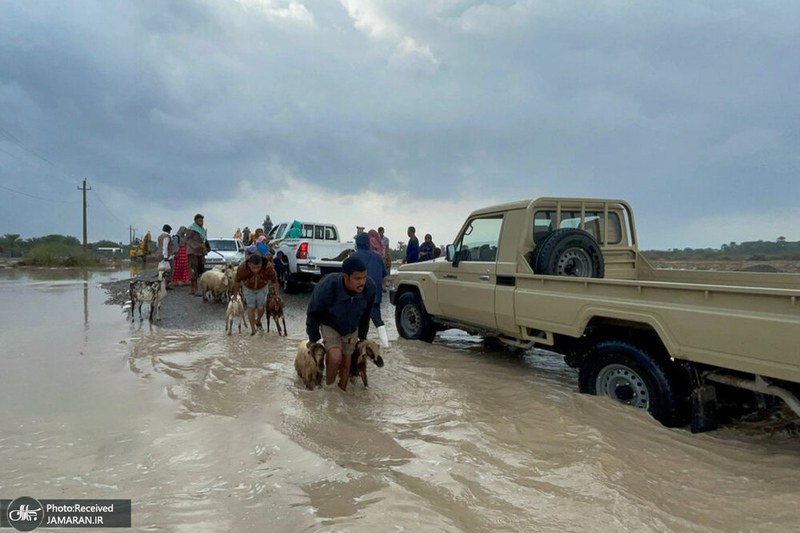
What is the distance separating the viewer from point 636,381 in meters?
4.17

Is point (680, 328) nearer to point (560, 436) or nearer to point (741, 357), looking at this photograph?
point (741, 357)

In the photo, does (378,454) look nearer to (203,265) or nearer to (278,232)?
(203,265)

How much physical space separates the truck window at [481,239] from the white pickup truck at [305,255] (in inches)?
252

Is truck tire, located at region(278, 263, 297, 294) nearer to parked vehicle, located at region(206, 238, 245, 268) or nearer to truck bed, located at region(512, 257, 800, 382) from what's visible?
parked vehicle, located at region(206, 238, 245, 268)

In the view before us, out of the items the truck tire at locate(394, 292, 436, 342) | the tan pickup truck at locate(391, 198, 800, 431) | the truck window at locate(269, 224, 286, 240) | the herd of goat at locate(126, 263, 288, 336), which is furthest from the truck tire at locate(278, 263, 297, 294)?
the tan pickup truck at locate(391, 198, 800, 431)

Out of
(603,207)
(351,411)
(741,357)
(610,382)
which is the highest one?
(603,207)

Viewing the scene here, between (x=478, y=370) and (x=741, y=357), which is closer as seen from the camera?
(x=741, y=357)

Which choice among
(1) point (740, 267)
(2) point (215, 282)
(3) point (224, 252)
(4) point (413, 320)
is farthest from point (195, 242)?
(1) point (740, 267)

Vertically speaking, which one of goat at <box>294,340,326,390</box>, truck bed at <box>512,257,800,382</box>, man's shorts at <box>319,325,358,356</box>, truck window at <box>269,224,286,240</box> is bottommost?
goat at <box>294,340,326,390</box>

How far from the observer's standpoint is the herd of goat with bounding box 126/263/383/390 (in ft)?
16.7

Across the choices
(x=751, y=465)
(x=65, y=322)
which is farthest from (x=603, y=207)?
(x=65, y=322)

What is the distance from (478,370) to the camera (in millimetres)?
6148

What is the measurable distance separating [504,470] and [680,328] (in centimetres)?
186

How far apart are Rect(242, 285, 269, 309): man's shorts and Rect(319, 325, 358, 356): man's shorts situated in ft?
11.0
